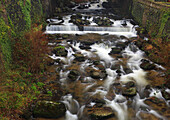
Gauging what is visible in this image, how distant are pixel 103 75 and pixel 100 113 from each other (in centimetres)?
316

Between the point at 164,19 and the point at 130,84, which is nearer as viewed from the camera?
the point at 130,84

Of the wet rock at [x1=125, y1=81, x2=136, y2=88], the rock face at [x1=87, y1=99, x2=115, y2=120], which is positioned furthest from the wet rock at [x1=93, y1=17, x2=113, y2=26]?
the rock face at [x1=87, y1=99, x2=115, y2=120]

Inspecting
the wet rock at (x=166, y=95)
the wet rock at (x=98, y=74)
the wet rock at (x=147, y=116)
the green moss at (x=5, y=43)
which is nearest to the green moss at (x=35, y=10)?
the green moss at (x=5, y=43)

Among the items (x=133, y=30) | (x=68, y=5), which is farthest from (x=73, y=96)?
(x=68, y=5)

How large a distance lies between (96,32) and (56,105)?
38.9 ft

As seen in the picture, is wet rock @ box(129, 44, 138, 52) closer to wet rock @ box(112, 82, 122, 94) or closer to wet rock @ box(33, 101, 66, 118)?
wet rock @ box(112, 82, 122, 94)

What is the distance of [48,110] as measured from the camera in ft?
21.1

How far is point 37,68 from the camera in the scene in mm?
8914

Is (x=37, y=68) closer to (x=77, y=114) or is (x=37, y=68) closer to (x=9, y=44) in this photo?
(x=9, y=44)

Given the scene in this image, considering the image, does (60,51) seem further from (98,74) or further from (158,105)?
(158,105)

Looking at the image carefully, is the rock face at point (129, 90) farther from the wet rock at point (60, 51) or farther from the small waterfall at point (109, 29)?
the small waterfall at point (109, 29)

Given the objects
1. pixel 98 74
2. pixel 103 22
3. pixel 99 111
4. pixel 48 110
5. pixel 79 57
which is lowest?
pixel 99 111

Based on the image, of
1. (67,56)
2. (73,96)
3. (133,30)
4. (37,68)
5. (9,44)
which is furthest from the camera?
(133,30)

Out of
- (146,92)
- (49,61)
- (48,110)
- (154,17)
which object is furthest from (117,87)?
(154,17)
